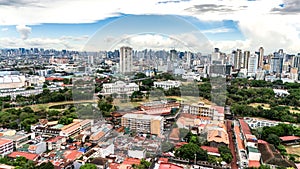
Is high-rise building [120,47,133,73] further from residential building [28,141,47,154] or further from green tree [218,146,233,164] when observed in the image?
green tree [218,146,233,164]

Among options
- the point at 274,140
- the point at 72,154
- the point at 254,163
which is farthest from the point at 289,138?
the point at 72,154

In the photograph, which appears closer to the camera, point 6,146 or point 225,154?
point 225,154

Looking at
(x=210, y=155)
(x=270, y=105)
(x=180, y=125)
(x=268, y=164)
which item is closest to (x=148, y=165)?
(x=210, y=155)

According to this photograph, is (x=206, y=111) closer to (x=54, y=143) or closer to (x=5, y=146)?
(x=54, y=143)

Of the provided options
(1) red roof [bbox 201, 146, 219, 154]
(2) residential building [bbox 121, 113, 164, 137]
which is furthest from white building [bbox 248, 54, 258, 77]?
(2) residential building [bbox 121, 113, 164, 137]

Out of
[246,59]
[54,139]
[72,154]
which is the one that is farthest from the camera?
[246,59]

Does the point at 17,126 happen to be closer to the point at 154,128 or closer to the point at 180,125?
the point at 154,128
